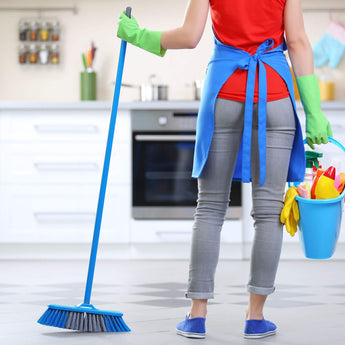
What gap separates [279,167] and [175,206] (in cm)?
212

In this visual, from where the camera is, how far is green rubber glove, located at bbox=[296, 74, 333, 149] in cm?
197

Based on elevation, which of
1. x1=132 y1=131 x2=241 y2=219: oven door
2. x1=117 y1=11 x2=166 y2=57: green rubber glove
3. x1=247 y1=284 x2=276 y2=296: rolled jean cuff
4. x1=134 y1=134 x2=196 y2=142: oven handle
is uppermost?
x1=117 y1=11 x2=166 y2=57: green rubber glove

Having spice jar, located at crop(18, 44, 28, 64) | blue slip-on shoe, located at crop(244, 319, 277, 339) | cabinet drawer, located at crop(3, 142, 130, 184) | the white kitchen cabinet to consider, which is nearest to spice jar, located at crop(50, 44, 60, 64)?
spice jar, located at crop(18, 44, 28, 64)

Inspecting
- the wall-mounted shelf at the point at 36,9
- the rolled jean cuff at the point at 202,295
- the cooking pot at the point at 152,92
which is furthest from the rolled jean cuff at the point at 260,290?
the wall-mounted shelf at the point at 36,9

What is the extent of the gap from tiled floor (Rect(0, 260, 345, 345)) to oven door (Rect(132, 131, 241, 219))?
0.96 ft

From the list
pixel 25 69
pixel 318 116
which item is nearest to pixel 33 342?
pixel 318 116

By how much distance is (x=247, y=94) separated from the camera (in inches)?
75.9

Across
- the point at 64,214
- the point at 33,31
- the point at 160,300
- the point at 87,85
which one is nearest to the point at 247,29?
the point at 160,300

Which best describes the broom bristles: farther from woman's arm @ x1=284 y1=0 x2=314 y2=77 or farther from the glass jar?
the glass jar

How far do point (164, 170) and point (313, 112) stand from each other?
6.98 feet

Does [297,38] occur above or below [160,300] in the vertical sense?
above

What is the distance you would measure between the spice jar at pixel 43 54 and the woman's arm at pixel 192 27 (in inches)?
112

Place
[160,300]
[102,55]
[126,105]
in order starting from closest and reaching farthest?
[160,300], [126,105], [102,55]

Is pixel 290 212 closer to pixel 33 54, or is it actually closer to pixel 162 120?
pixel 162 120
